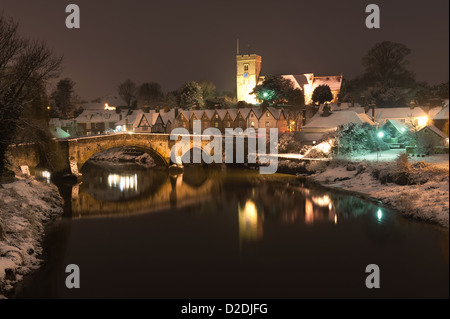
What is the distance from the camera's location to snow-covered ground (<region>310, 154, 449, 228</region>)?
54.7ft

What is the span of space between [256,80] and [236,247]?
226 feet

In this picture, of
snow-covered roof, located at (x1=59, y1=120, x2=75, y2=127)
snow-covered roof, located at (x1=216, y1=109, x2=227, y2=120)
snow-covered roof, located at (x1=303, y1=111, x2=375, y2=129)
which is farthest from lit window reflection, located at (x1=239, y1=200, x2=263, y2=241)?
snow-covered roof, located at (x1=59, y1=120, x2=75, y2=127)

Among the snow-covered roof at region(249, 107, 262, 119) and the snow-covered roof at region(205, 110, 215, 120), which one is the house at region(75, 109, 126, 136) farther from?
the snow-covered roof at region(249, 107, 262, 119)

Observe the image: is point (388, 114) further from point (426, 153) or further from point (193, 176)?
point (426, 153)

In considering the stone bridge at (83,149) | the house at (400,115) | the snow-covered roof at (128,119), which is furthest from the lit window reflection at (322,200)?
the snow-covered roof at (128,119)

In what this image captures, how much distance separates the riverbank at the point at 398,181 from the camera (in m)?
17.5

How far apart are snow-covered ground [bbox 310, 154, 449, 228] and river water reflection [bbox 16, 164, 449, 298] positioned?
0.84 meters

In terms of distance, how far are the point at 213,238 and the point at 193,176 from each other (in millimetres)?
22416

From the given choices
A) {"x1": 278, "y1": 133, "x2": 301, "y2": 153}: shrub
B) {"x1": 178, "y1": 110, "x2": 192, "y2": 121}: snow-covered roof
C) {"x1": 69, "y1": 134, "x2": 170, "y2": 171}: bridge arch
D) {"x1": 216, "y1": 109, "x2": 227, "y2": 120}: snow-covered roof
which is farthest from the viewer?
{"x1": 178, "y1": 110, "x2": 192, "y2": 121}: snow-covered roof

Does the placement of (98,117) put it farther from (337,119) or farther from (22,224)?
(22,224)

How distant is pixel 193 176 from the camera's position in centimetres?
4531

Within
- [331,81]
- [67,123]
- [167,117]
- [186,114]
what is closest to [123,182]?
[186,114]

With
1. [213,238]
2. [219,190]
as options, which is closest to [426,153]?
[213,238]
